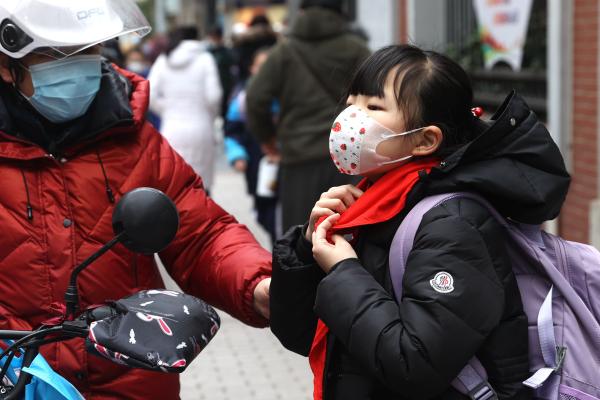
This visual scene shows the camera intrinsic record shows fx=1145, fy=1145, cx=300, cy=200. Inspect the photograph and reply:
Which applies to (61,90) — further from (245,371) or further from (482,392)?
(245,371)

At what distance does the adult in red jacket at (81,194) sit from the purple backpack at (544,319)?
66cm

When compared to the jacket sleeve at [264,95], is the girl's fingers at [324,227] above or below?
above

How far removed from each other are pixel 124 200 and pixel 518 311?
2.73ft

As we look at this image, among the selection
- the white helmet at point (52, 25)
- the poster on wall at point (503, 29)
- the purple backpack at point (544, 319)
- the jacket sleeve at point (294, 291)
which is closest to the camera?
the purple backpack at point (544, 319)

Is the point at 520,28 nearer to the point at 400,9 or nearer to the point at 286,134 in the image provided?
the point at 286,134

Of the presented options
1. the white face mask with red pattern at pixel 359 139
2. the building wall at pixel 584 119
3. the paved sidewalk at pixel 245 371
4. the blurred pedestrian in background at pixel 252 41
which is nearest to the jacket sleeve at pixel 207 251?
the white face mask with red pattern at pixel 359 139

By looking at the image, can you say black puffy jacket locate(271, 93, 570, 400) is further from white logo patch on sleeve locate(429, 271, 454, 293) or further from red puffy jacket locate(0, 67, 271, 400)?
red puffy jacket locate(0, 67, 271, 400)

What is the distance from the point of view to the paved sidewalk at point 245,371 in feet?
20.0

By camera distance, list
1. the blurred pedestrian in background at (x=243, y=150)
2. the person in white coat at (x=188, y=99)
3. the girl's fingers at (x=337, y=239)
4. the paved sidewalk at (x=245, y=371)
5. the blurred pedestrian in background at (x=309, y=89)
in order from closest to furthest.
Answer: the girl's fingers at (x=337, y=239)
the paved sidewalk at (x=245, y=371)
the blurred pedestrian in background at (x=309, y=89)
the blurred pedestrian in background at (x=243, y=150)
the person in white coat at (x=188, y=99)

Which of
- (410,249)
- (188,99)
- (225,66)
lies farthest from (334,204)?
(225,66)

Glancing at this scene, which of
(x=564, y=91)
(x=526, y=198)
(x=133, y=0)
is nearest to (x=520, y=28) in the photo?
(x=564, y=91)

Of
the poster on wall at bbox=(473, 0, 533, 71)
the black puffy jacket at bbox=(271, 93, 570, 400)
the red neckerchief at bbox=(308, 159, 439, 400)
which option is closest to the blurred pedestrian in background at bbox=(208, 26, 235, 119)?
the poster on wall at bbox=(473, 0, 533, 71)

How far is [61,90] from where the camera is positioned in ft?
9.40

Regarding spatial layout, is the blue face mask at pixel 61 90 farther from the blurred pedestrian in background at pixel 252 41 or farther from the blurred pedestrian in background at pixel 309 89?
the blurred pedestrian in background at pixel 252 41
